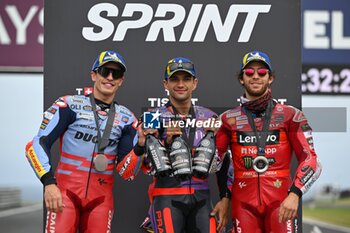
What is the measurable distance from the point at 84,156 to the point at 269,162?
1.29 meters

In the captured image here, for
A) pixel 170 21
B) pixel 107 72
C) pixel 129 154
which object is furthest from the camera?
pixel 170 21

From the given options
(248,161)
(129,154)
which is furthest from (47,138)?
(248,161)

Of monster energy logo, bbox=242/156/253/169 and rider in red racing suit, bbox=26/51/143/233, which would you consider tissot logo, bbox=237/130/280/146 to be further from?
rider in red racing suit, bbox=26/51/143/233

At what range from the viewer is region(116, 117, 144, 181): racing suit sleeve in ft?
11.4

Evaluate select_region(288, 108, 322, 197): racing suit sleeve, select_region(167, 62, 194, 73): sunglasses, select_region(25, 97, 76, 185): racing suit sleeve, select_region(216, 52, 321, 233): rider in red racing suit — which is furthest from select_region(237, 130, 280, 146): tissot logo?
select_region(25, 97, 76, 185): racing suit sleeve

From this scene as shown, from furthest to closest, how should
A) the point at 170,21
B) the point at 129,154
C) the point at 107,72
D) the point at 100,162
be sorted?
the point at 170,21, the point at 107,72, the point at 100,162, the point at 129,154

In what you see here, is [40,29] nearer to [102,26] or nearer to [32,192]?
[102,26]

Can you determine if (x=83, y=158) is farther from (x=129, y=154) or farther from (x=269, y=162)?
(x=269, y=162)

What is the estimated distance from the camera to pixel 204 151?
3.38 meters

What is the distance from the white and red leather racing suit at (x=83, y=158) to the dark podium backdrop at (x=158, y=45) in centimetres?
88

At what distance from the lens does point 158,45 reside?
4656mm

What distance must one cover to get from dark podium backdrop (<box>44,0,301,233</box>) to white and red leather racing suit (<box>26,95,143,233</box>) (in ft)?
2.87

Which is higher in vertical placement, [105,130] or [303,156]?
[105,130]

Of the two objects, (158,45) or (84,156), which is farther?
(158,45)
